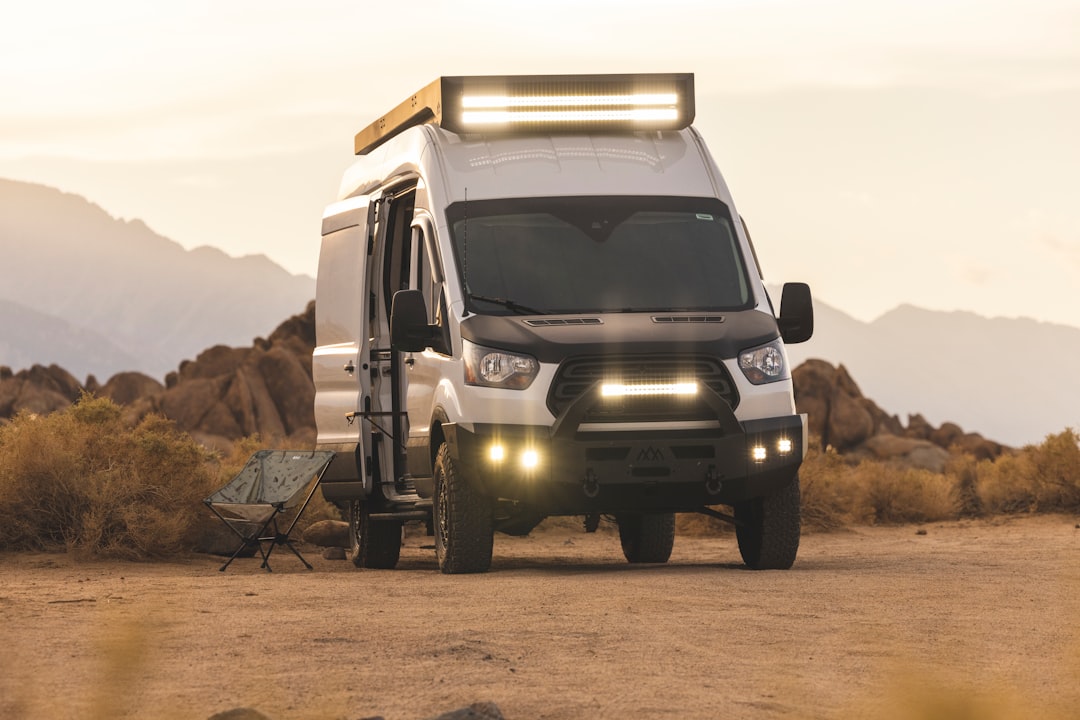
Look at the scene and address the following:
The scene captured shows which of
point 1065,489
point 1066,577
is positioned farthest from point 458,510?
point 1065,489

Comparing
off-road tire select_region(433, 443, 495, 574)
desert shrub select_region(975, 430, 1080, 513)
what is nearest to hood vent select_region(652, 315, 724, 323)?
off-road tire select_region(433, 443, 495, 574)

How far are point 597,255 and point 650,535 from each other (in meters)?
4.24

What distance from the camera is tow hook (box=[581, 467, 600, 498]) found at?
11.8 meters

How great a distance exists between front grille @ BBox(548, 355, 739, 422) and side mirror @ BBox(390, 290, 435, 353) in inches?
44.1

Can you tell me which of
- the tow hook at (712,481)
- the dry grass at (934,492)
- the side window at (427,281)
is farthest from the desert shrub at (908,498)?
the tow hook at (712,481)

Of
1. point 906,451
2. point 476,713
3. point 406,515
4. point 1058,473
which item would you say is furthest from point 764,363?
point 906,451

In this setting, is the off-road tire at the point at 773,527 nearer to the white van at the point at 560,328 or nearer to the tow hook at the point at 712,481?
the white van at the point at 560,328

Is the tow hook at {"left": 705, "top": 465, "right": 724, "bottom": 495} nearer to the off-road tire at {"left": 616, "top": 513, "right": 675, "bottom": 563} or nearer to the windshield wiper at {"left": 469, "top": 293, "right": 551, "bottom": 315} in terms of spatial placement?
the windshield wiper at {"left": 469, "top": 293, "right": 551, "bottom": 315}

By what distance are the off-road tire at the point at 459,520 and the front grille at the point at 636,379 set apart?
3.29 ft

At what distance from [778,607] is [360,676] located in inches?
132

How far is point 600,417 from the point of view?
38.8 feet

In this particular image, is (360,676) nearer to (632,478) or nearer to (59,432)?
(632,478)

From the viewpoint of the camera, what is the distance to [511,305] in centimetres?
1217

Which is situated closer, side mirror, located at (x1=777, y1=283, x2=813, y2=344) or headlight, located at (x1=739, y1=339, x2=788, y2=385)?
headlight, located at (x1=739, y1=339, x2=788, y2=385)
